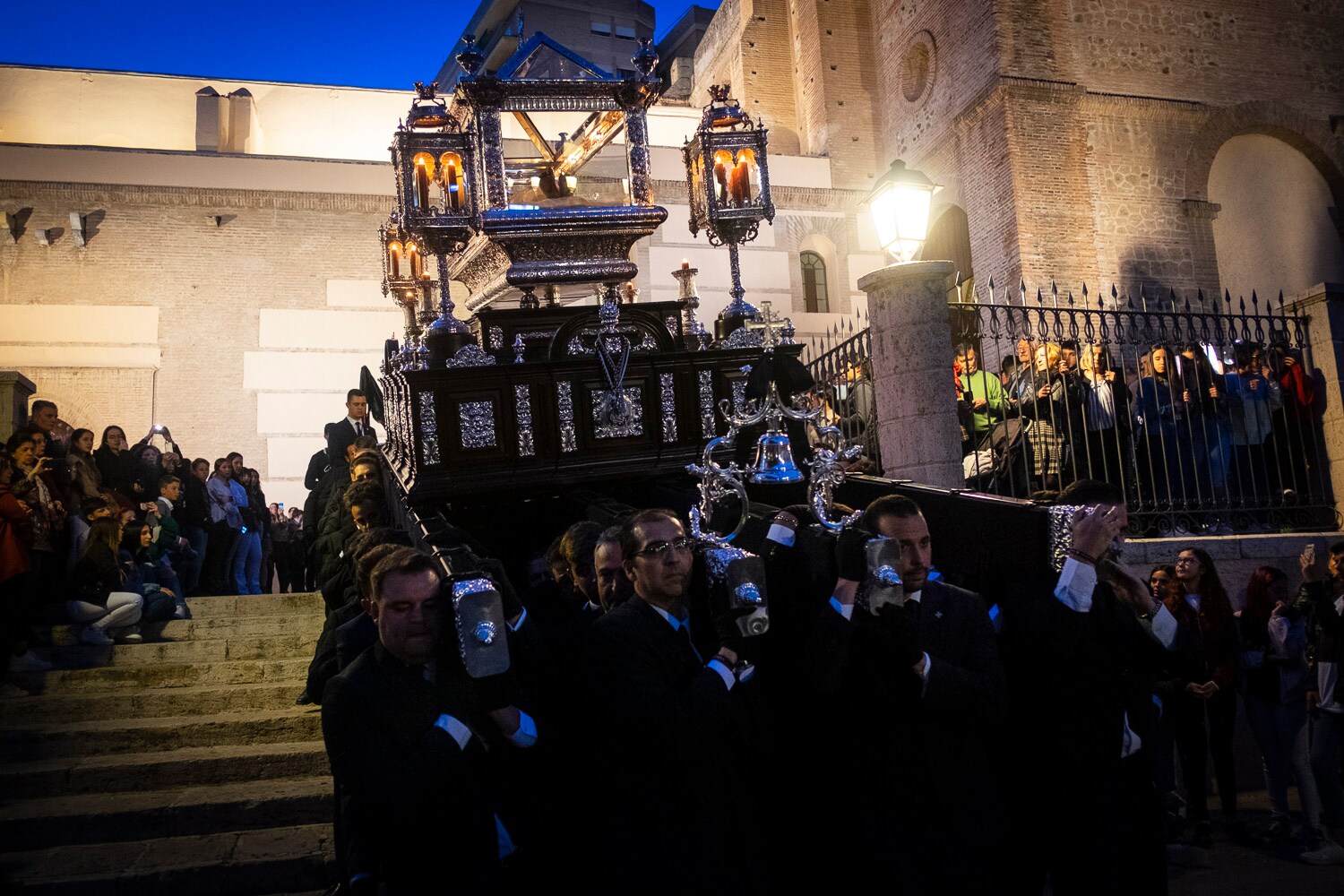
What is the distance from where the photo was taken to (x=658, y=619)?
356 cm

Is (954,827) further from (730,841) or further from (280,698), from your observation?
(280,698)

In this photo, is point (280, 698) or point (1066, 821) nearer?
point (1066, 821)

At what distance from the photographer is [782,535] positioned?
409cm

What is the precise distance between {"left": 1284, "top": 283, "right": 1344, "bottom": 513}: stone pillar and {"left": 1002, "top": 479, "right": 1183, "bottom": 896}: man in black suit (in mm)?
6969

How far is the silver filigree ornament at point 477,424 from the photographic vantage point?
688 centimetres

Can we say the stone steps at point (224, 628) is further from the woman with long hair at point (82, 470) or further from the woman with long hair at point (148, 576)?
the woman with long hair at point (82, 470)

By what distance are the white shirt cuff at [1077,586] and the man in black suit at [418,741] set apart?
2.03m

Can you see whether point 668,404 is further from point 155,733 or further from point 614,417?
point 155,733

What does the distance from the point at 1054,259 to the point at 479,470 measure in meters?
13.6

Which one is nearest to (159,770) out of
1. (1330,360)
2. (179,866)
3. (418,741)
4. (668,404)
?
(179,866)

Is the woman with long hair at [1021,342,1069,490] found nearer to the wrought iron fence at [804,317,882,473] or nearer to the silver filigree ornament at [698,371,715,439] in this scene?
the wrought iron fence at [804,317,882,473]

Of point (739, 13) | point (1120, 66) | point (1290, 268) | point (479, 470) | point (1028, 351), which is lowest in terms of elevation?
point (479, 470)

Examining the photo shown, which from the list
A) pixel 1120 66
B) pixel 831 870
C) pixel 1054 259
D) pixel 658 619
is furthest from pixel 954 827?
pixel 1120 66

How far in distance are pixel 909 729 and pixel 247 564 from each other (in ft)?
30.0
